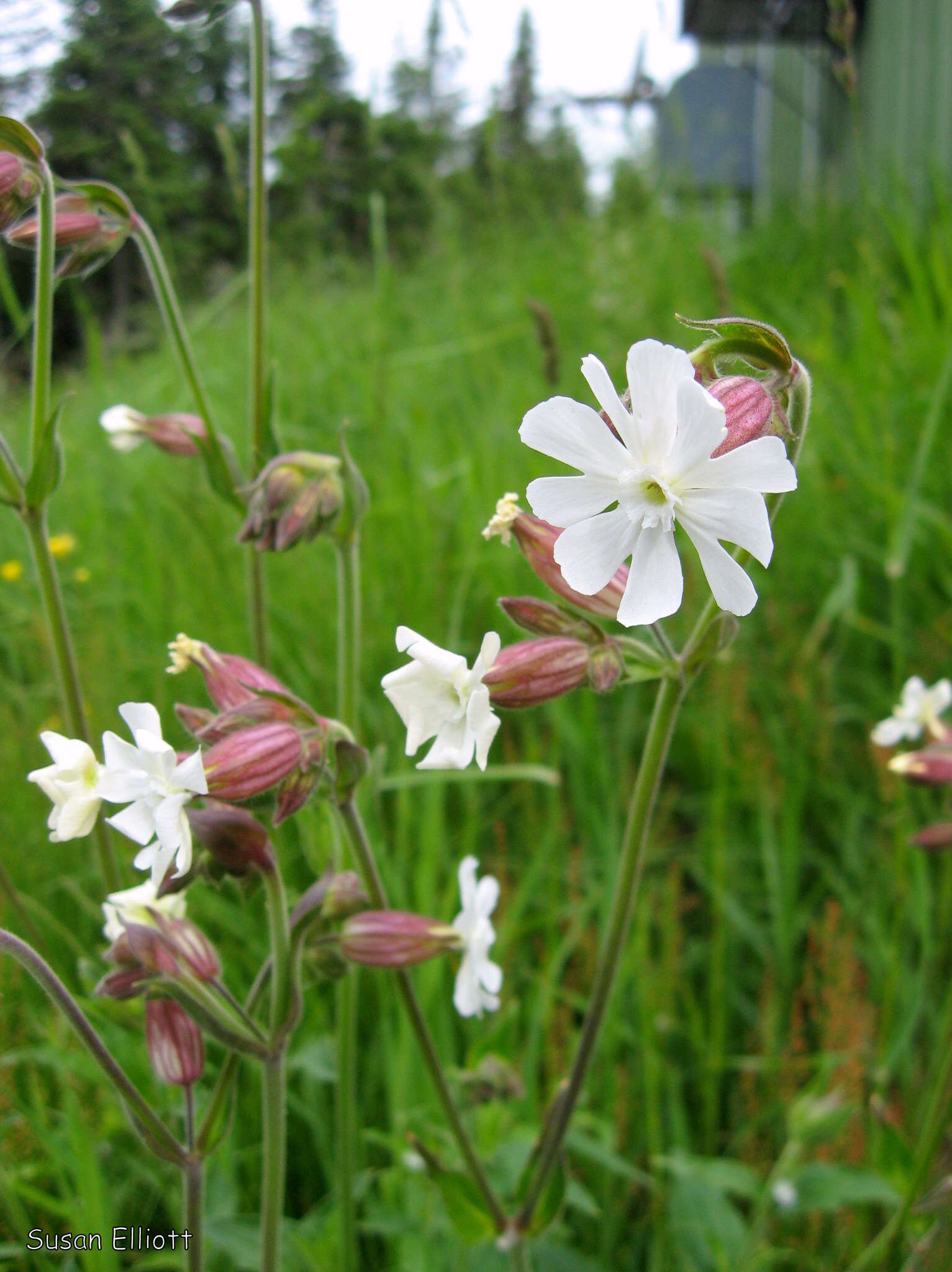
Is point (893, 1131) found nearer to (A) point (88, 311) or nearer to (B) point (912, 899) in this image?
(B) point (912, 899)

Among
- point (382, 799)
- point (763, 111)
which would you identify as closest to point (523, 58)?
point (382, 799)

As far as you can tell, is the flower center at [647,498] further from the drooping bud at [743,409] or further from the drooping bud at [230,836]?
the drooping bud at [230,836]

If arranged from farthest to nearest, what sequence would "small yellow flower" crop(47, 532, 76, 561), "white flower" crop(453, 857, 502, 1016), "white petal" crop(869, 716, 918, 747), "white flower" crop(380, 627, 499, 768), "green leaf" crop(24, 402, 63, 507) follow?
"small yellow flower" crop(47, 532, 76, 561) < "white petal" crop(869, 716, 918, 747) < "green leaf" crop(24, 402, 63, 507) < "white flower" crop(453, 857, 502, 1016) < "white flower" crop(380, 627, 499, 768)

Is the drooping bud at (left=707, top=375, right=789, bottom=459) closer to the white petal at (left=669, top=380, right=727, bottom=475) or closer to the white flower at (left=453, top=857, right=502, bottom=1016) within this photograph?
the white petal at (left=669, top=380, right=727, bottom=475)

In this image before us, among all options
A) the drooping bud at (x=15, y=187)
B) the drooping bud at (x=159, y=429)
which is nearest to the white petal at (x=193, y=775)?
the drooping bud at (x=15, y=187)

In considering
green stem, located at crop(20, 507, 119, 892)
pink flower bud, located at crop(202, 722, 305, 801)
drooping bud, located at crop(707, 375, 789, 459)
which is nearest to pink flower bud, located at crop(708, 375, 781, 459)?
drooping bud, located at crop(707, 375, 789, 459)

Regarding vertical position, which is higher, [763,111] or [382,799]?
[763,111]
